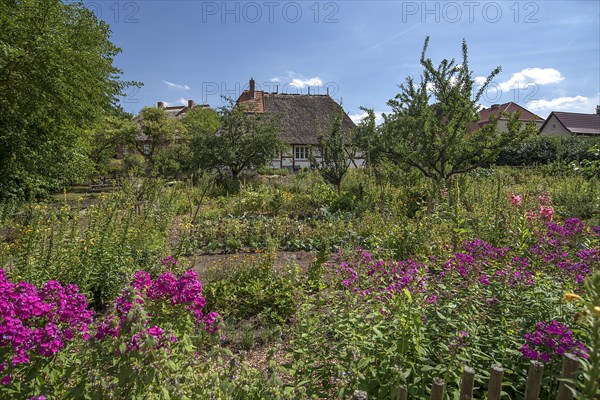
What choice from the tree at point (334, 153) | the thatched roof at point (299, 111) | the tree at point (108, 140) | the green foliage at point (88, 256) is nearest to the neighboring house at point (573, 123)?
the thatched roof at point (299, 111)

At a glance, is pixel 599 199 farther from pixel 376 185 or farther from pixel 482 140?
pixel 376 185

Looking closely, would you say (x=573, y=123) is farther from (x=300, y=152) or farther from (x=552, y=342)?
(x=552, y=342)

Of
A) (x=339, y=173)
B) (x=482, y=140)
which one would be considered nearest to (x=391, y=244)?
(x=482, y=140)

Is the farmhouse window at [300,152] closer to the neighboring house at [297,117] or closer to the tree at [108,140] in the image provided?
the neighboring house at [297,117]

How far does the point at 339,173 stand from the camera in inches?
436

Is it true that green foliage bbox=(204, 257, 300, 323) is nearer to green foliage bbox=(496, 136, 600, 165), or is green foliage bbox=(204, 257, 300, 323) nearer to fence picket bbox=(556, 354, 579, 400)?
fence picket bbox=(556, 354, 579, 400)

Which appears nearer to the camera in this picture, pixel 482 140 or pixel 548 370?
pixel 548 370

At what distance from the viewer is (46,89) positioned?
9008 mm

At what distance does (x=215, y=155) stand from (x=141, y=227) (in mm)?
9325

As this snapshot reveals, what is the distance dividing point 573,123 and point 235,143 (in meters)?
43.0

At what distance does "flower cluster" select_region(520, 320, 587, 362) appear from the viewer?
6.15 feet

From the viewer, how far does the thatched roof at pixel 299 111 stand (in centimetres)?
2992

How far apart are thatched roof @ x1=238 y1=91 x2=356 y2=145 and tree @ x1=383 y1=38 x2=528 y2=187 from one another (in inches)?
799

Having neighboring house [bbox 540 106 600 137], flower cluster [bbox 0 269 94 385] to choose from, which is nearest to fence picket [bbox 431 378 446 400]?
flower cluster [bbox 0 269 94 385]
